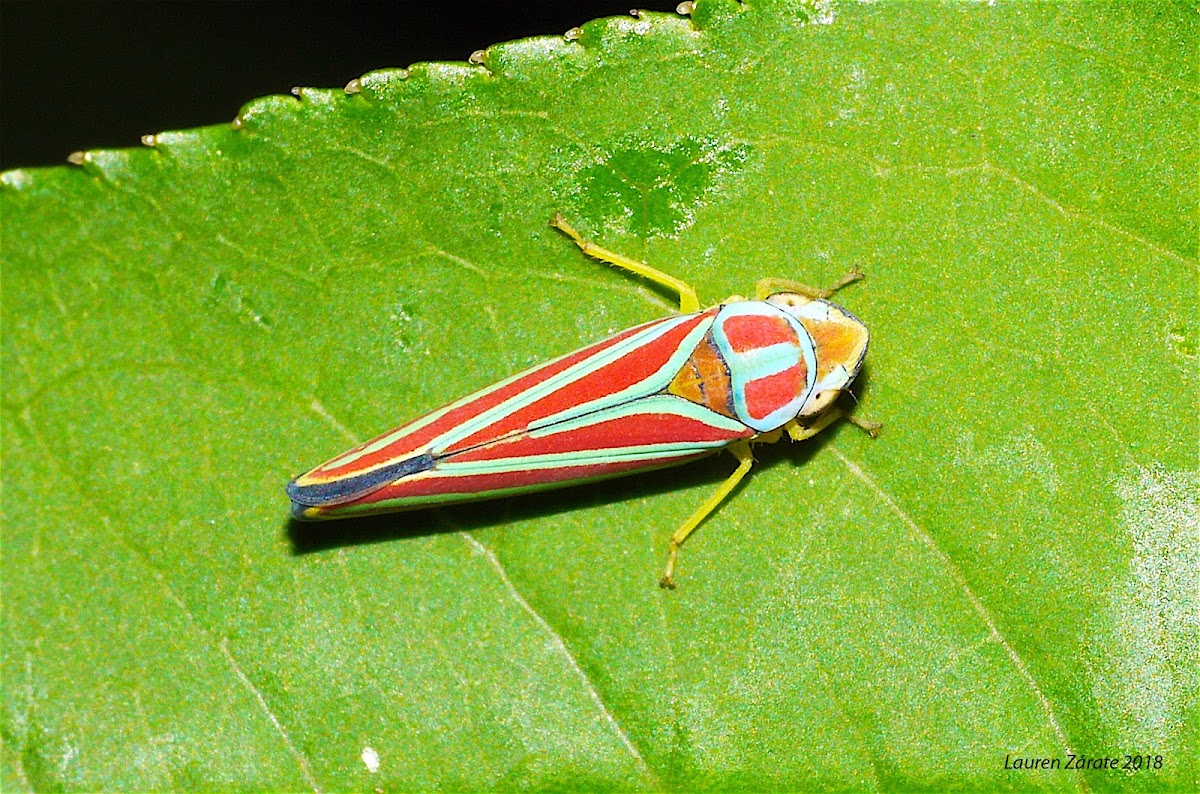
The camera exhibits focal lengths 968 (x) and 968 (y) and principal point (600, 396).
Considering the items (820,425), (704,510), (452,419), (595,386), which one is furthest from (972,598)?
(452,419)

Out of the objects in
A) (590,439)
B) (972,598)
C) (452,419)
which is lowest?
(972,598)

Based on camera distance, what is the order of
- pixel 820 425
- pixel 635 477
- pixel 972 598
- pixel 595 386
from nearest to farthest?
pixel 972 598 < pixel 595 386 < pixel 820 425 < pixel 635 477

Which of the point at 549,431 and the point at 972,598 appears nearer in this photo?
the point at 972,598

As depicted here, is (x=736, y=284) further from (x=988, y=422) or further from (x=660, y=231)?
(x=988, y=422)

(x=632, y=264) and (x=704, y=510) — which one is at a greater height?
(x=632, y=264)

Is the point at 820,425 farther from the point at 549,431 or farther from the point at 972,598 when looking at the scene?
the point at 549,431

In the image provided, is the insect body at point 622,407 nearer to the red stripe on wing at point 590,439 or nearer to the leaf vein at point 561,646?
the red stripe on wing at point 590,439

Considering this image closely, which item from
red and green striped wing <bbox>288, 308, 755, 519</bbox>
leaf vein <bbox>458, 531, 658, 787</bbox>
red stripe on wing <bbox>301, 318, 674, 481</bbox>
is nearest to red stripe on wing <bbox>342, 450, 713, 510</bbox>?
red and green striped wing <bbox>288, 308, 755, 519</bbox>
